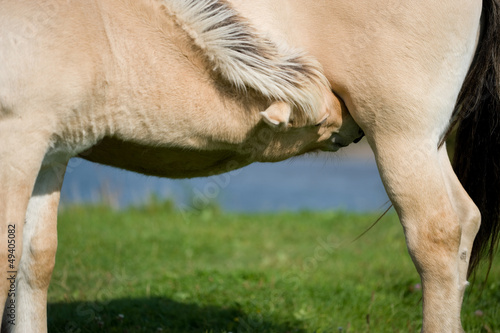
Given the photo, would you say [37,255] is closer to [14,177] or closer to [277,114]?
[14,177]

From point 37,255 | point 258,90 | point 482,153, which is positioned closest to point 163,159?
point 258,90

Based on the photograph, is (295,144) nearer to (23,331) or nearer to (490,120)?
(490,120)

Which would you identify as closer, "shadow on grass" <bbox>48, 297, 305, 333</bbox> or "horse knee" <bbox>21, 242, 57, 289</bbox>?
"horse knee" <bbox>21, 242, 57, 289</bbox>

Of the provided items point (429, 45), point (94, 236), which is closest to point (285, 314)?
point (429, 45)

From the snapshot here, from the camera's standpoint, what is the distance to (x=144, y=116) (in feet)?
7.88

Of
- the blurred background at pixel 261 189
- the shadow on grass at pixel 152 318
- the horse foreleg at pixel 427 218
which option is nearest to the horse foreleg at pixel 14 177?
the shadow on grass at pixel 152 318

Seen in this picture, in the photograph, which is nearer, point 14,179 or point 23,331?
point 14,179

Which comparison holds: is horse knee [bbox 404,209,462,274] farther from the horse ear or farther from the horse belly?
the horse belly

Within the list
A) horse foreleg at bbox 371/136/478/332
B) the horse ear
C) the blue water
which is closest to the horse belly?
the horse ear

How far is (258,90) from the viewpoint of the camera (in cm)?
249

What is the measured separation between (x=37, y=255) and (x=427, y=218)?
179cm

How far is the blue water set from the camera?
852cm

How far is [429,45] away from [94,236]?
4644 millimetres

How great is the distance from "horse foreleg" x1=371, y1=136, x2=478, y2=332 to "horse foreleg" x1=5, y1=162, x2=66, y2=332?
5.03 ft
